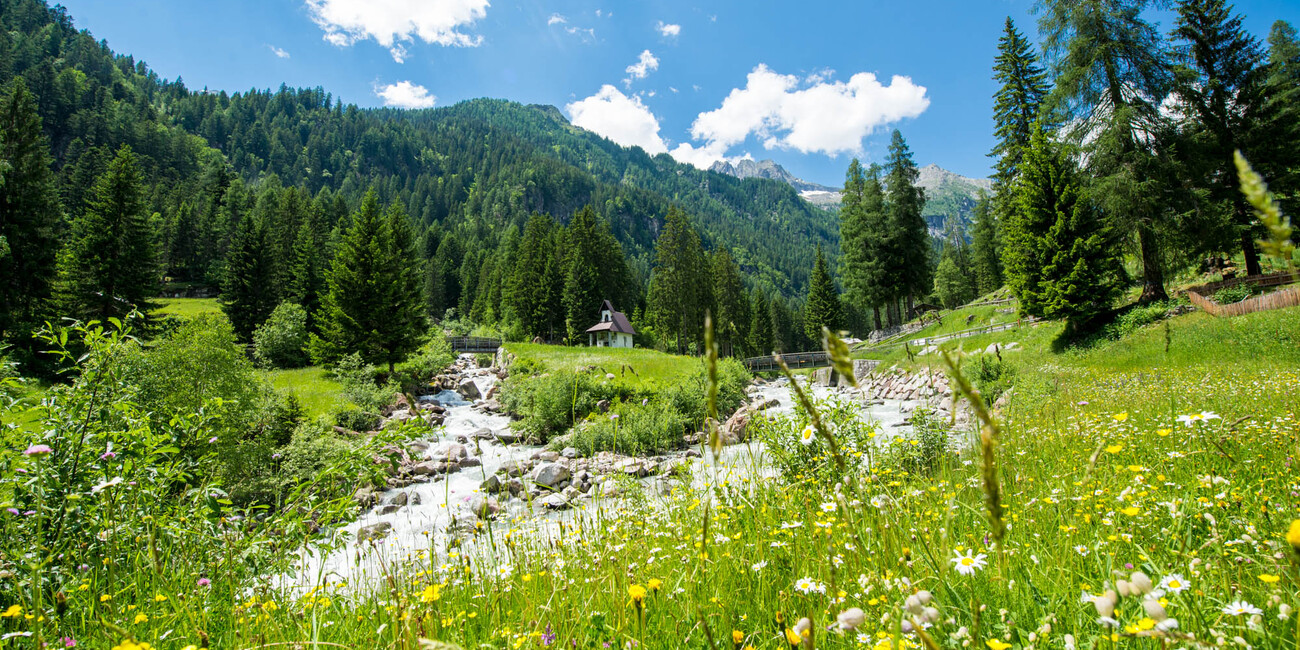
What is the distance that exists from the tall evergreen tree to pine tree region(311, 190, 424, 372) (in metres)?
32.5

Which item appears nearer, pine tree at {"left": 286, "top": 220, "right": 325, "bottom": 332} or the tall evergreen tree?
the tall evergreen tree

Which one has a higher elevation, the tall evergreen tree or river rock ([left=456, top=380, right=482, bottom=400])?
the tall evergreen tree

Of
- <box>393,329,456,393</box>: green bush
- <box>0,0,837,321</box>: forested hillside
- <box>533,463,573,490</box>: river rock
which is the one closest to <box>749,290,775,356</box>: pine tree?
<box>0,0,837,321</box>: forested hillside

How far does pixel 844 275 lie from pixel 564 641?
4486 cm

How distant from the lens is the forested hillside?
63.0m

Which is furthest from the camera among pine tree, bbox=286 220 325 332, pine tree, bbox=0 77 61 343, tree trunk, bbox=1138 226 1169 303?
pine tree, bbox=286 220 325 332

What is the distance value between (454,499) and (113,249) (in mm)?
31203

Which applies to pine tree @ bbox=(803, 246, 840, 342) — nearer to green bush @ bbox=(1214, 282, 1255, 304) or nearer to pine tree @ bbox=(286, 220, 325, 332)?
green bush @ bbox=(1214, 282, 1255, 304)

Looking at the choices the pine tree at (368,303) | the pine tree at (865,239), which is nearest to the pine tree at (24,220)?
the pine tree at (368,303)

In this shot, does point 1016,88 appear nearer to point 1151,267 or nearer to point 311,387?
point 1151,267

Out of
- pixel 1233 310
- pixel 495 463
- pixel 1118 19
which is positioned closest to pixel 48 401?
pixel 495 463

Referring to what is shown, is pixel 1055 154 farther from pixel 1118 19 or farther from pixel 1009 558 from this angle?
pixel 1009 558

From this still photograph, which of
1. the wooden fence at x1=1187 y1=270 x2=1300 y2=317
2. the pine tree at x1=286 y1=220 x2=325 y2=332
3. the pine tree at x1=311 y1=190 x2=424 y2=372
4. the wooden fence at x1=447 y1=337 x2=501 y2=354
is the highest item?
the pine tree at x1=286 y1=220 x2=325 y2=332

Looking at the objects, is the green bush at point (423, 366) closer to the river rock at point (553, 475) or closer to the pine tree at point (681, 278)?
the river rock at point (553, 475)
